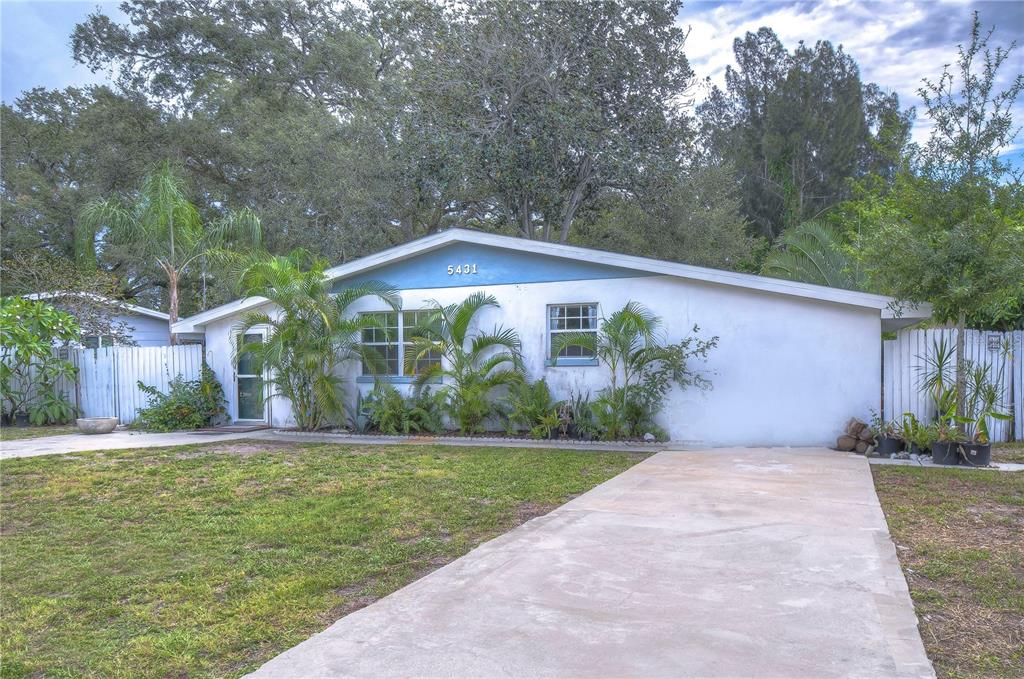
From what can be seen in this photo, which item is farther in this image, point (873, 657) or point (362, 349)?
point (362, 349)

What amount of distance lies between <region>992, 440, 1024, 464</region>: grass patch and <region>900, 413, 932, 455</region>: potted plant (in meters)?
0.78

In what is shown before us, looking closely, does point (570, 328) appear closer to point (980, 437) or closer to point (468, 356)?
point (468, 356)

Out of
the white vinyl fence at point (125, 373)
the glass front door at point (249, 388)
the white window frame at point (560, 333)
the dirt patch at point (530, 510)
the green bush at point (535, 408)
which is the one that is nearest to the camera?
the dirt patch at point (530, 510)

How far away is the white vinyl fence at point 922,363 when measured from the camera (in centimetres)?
1033

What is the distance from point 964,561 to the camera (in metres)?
4.87

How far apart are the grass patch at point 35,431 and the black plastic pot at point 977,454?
14479 millimetres

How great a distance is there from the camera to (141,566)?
4.93 metres

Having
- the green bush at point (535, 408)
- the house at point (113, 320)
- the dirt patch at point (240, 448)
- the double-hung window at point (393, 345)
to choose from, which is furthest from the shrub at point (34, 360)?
the green bush at point (535, 408)

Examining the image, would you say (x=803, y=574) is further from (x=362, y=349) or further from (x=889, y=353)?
Result: (x=362, y=349)

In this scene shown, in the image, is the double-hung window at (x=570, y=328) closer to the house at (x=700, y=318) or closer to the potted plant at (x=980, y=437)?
the house at (x=700, y=318)

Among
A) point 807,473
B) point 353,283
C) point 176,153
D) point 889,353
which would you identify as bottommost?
point 807,473

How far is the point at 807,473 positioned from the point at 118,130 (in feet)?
70.6

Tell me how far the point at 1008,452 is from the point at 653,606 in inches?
320

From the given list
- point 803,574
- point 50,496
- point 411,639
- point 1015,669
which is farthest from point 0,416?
point 1015,669
